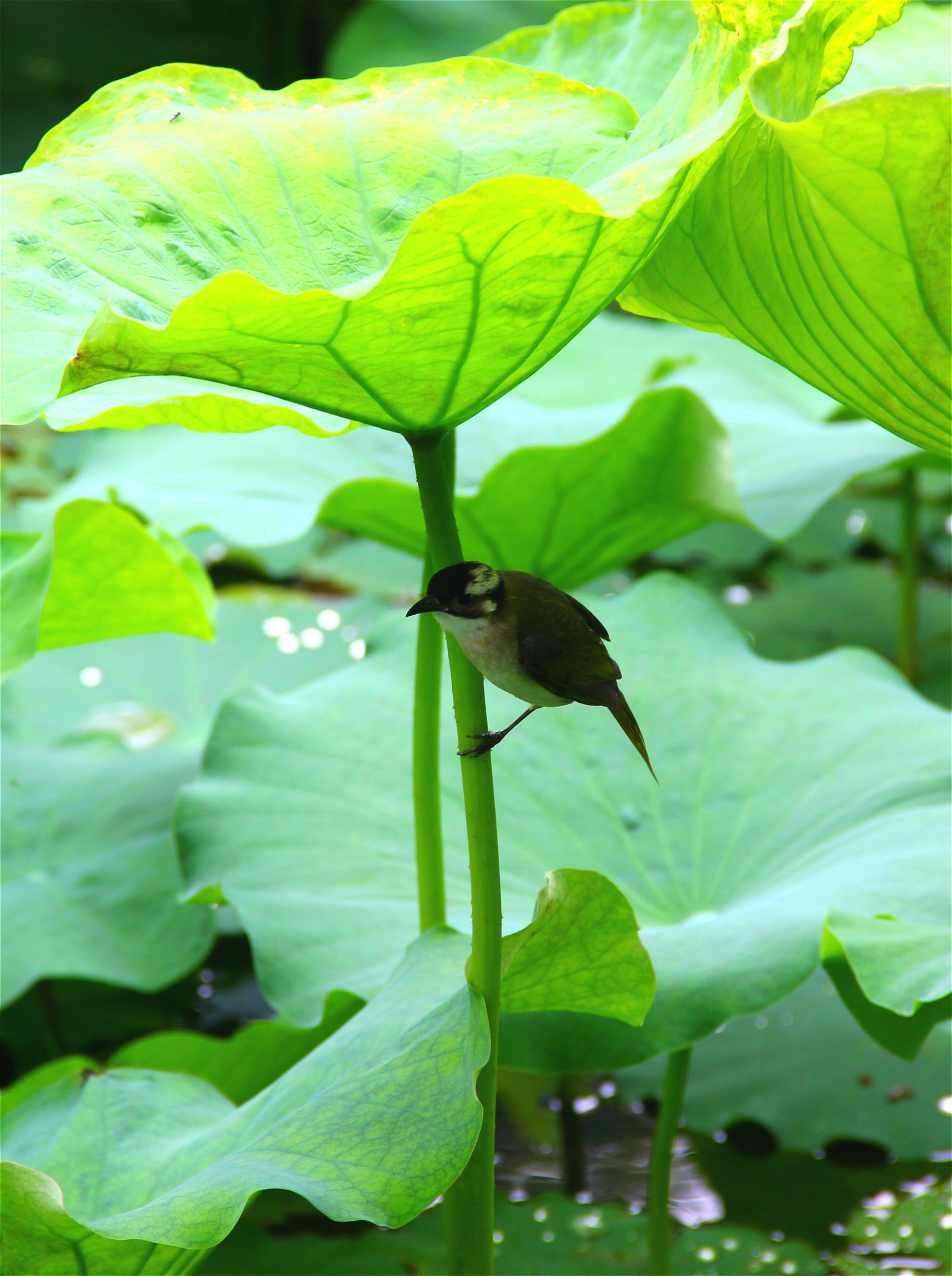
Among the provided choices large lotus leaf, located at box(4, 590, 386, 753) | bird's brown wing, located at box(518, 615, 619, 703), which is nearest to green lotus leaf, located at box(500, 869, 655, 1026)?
bird's brown wing, located at box(518, 615, 619, 703)

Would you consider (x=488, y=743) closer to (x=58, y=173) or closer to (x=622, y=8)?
(x=58, y=173)

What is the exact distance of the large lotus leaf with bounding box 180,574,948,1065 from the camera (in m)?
1.08

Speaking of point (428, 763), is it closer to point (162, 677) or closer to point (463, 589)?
point (463, 589)

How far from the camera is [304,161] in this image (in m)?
0.87

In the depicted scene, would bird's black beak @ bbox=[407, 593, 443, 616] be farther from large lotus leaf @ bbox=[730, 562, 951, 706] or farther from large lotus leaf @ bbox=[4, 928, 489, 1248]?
large lotus leaf @ bbox=[730, 562, 951, 706]

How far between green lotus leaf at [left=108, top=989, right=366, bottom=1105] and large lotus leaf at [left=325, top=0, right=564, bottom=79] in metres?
2.70

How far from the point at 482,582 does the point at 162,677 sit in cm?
149

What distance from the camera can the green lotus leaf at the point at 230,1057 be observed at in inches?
46.1

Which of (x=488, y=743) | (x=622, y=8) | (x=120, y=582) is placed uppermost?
(x=622, y=8)

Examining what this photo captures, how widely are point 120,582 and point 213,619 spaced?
12 cm

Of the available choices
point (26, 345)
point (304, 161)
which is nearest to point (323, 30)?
point (304, 161)

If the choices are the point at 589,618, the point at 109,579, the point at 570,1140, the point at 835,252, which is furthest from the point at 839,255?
the point at 570,1140

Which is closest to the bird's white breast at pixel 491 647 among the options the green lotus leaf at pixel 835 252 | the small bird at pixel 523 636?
the small bird at pixel 523 636

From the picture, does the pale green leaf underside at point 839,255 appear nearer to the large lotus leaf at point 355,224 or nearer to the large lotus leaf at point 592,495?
the large lotus leaf at point 355,224
